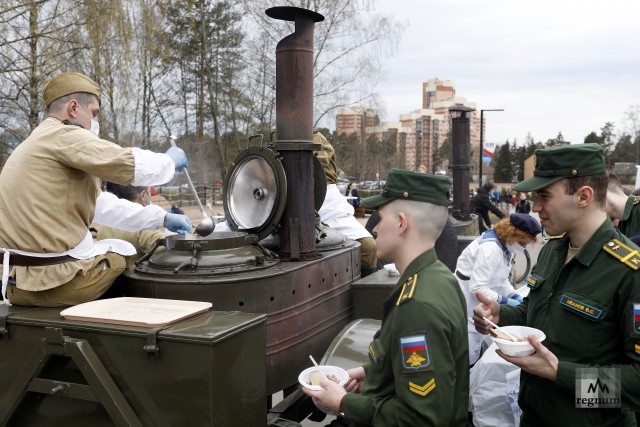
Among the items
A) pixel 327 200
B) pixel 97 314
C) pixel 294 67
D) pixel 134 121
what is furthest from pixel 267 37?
pixel 97 314

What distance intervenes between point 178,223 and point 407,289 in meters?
1.94

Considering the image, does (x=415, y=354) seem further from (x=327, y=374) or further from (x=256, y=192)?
(x=256, y=192)

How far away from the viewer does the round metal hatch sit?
364 cm

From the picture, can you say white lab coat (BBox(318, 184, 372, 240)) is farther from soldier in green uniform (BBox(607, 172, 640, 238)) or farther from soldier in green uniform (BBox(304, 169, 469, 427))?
soldier in green uniform (BBox(304, 169, 469, 427))

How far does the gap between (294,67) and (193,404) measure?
2.14 metres

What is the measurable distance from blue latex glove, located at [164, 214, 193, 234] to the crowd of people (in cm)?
46

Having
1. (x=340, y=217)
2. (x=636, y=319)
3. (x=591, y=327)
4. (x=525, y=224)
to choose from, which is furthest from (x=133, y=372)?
(x=525, y=224)

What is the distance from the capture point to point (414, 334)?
2.00 m

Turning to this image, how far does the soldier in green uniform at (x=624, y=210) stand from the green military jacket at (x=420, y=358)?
275cm

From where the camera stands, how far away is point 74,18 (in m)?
13.8

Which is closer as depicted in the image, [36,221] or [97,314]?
[97,314]

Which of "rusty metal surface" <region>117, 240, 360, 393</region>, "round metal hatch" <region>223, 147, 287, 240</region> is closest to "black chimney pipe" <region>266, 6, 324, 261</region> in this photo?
"round metal hatch" <region>223, 147, 287, 240</region>

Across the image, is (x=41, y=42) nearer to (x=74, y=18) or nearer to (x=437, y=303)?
(x=74, y=18)

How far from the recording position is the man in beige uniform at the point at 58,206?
3.02 meters
